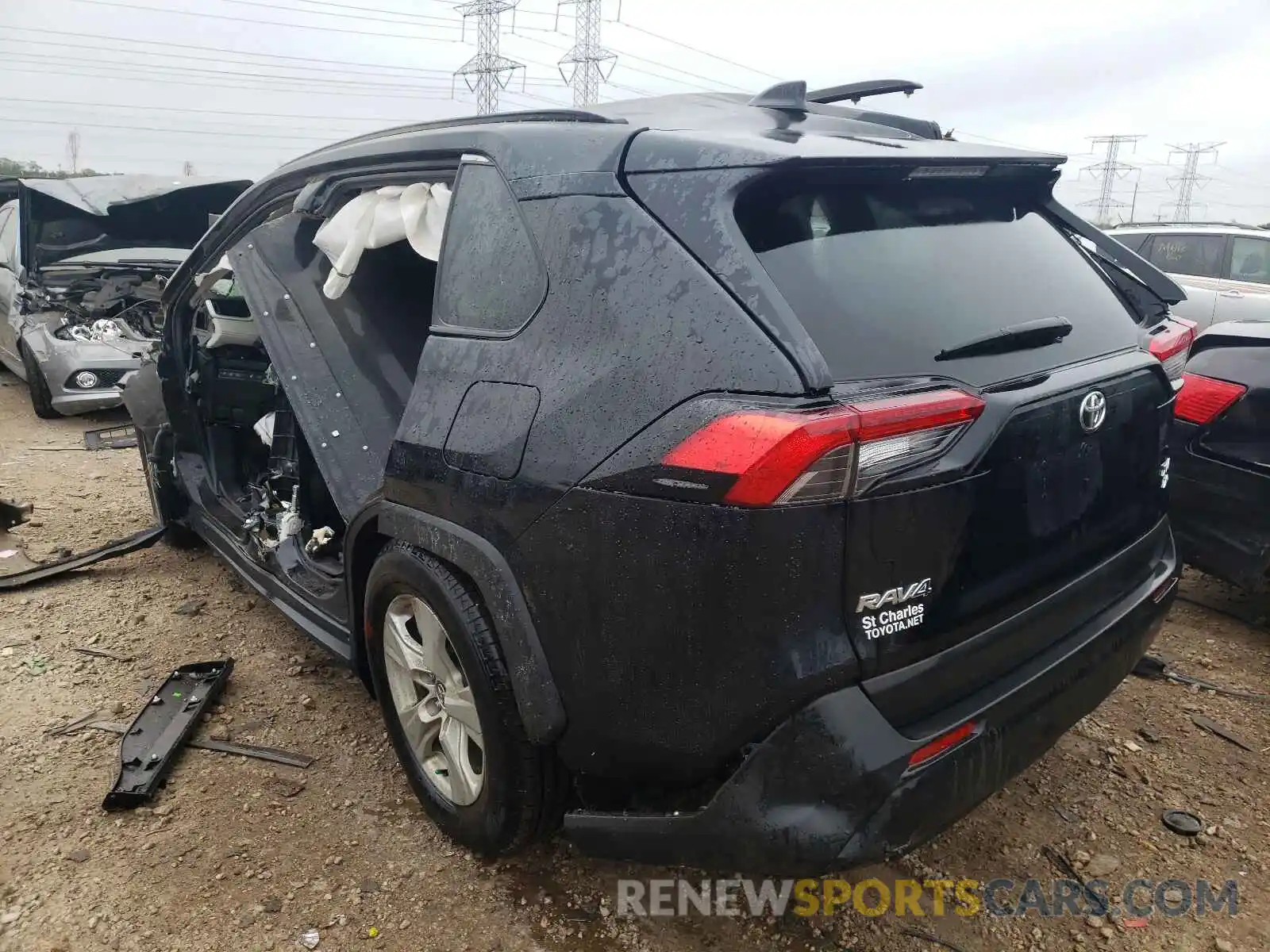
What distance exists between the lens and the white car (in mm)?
8602

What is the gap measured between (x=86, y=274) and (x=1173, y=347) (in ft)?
29.7

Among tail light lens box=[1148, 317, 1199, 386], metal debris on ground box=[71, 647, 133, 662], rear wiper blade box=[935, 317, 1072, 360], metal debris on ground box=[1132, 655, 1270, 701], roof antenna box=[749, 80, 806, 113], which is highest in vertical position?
roof antenna box=[749, 80, 806, 113]

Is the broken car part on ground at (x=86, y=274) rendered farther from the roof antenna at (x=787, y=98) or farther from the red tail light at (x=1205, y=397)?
the red tail light at (x=1205, y=397)

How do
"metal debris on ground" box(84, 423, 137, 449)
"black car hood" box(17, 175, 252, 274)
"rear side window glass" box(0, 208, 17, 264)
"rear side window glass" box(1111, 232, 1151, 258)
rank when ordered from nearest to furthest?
"metal debris on ground" box(84, 423, 137, 449), "black car hood" box(17, 175, 252, 274), "rear side window glass" box(0, 208, 17, 264), "rear side window glass" box(1111, 232, 1151, 258)

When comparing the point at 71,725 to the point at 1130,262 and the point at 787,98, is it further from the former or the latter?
the point at 1130,262

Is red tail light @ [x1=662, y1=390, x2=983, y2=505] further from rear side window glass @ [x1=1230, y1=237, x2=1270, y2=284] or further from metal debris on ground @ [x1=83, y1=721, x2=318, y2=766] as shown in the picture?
rear side window glass @ [x1=1230, y1=237, x2=1270, y2=284]

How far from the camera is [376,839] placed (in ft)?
8.11

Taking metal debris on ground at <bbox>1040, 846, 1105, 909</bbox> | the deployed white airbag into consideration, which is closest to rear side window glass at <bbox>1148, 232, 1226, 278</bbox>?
metal debris on ground at <bbox>1040, 846, 1105, 909</bbox>

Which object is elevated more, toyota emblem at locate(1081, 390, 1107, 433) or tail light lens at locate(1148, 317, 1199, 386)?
tail light lens at locate(1148, 317, 1199, 386)

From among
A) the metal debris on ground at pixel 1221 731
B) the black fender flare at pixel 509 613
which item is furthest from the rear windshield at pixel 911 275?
the metal debris on ground at pixel 1221 731

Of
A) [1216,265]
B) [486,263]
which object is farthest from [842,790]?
[1216,265]

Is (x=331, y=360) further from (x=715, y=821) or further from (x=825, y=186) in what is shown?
(x=715, y=821)

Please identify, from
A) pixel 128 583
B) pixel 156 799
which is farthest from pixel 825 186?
pixel 128 583

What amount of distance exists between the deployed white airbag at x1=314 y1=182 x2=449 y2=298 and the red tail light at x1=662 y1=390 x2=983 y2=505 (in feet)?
4.26
